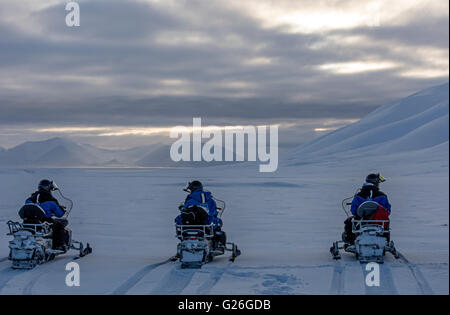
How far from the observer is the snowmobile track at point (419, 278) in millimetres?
7531

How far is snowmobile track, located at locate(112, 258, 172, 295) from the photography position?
7805mm

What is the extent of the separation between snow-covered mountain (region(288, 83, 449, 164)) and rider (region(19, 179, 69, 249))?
8729 centimetres

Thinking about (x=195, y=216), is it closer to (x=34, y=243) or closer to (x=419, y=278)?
(x=34, y=243)

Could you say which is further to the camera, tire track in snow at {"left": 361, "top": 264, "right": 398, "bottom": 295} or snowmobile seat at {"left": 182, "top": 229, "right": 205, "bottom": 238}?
snowmobile seat at {"left": 182, "top": 229, "right": 205, "bottom": 238}

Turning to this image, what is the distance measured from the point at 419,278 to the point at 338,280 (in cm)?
110

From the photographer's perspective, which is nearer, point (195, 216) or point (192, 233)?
point (192, 233)

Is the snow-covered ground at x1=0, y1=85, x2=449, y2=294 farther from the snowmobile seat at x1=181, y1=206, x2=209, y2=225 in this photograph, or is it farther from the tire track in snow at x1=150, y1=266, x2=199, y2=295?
the snowmobile seat at x1=181, y1=206, x2=209, y2=225

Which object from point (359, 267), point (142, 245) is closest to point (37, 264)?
point (142, 245)

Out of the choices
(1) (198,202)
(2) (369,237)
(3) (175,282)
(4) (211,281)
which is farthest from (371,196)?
(3) (175,282)

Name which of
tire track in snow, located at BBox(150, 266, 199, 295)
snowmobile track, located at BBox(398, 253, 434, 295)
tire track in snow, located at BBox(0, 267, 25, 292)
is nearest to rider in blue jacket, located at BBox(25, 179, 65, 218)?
tire track in snow, located at BBox(0, 267, 25, 292)

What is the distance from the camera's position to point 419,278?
830 cm

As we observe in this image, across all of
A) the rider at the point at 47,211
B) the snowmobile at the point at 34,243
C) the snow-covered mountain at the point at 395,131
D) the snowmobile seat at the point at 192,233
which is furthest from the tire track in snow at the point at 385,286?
the snow-covered mountain at the point at 395,131

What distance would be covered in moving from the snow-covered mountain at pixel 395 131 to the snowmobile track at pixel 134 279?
287 feet

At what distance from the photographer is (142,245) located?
1283cm
